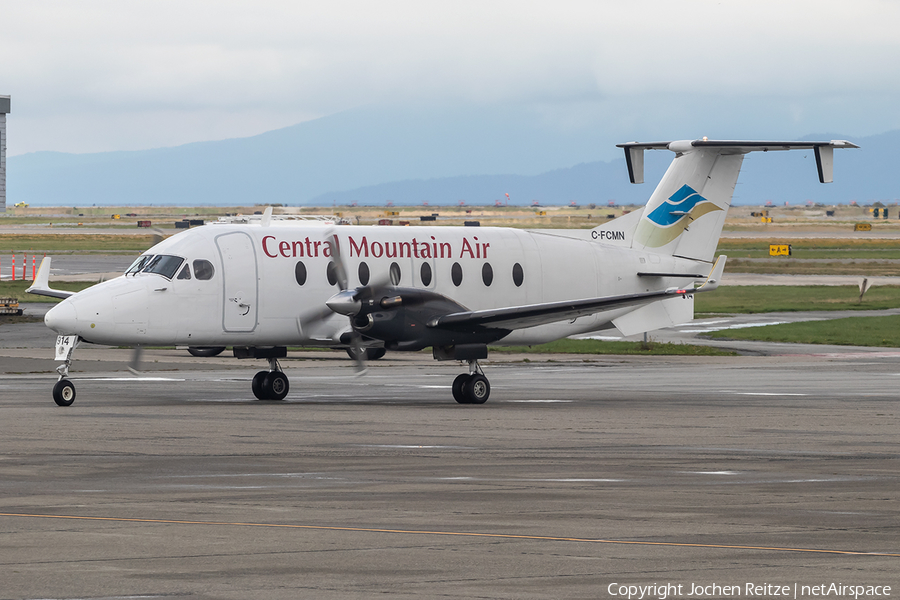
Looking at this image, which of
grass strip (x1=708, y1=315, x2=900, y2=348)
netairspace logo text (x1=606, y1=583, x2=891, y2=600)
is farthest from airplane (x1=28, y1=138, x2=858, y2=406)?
netairspace logo text (x1=606, y1=583, x2=891, y2=600)

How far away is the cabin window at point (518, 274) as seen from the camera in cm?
2617

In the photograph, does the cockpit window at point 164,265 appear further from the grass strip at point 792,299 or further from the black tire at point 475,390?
the grass strip at point 792,299

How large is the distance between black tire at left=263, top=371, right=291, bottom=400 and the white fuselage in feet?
2.19

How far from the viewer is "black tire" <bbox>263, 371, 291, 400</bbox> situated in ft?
79.6

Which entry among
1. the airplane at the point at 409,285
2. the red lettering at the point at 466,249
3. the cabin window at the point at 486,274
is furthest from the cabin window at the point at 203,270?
the cabin window at the point at 486,274

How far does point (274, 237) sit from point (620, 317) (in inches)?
304

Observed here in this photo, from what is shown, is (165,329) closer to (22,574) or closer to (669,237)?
(669,237)

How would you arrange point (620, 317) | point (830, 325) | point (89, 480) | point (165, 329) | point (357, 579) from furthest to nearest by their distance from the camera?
1. point (830, 325)
2. point (620, 317)
3. point (165, 329)
4. point (89, 480)
5. point (357, 579)

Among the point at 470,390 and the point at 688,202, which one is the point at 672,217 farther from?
the point at 470,390

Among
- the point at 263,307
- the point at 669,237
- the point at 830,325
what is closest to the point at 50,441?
the point at 263,307

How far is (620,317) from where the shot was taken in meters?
26.6

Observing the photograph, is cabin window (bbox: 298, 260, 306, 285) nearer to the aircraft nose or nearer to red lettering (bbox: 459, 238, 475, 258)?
red lettering (bbox: 459, 238, 475, 258)

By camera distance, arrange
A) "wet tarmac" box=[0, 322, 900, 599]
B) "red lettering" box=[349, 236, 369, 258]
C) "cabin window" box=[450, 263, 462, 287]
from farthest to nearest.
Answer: "cabin window" box=[450, 263, 462, 287], "red lettering" box=[349, 236, 369, 258], "wet tarmac" box=[0, 322, 900, 599]

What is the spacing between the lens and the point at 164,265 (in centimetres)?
2331
